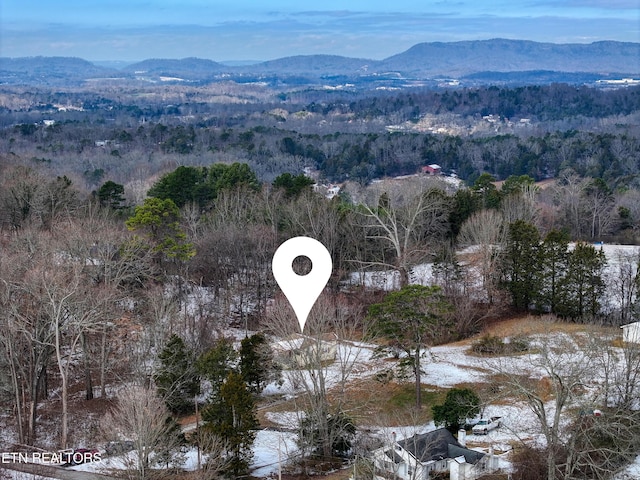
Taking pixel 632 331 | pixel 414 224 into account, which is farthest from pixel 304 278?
pixel 414 224

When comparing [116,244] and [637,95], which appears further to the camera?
[637,95]

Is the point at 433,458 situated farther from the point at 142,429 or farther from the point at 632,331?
the point at 632,331

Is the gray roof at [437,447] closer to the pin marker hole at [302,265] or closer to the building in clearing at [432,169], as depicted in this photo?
the pin marker hole at [302,265]

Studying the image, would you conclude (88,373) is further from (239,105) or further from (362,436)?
(239,105)

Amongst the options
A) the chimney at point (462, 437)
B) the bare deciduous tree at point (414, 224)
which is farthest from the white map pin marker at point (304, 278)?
the bare deciduous tree at point (414, 224)

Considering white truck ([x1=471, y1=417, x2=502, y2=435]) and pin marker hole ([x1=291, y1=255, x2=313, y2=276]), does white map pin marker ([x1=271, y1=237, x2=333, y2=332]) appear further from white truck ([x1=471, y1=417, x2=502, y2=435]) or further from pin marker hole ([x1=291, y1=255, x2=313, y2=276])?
pin marker hole ([x1=291, y1=255, x2=313, y2=276])

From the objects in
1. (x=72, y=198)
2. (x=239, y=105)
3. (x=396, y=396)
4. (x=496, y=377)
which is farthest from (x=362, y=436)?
(x=239, y=105)

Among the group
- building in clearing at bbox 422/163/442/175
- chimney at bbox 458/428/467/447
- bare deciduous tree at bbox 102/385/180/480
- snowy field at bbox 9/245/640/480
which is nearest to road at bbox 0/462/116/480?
snowy field at bbox 9/245/640/480
